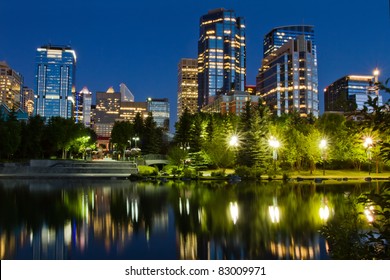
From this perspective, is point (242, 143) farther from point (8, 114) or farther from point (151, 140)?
point (8, 114)

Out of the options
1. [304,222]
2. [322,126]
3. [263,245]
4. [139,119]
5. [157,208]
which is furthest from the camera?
Result: [139,119]

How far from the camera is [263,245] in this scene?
25.7 ft

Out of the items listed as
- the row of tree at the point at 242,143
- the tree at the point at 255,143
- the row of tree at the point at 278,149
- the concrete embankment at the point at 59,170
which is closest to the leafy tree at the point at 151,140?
the row of tree at the point at 242,143

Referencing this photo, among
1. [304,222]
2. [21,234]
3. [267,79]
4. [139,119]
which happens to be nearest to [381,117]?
[304,222]

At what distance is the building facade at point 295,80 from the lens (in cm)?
14688

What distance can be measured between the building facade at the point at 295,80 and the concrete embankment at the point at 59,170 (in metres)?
116

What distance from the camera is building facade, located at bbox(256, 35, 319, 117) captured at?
482ft

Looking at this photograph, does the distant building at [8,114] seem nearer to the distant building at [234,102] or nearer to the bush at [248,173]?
the bush at [248,173]

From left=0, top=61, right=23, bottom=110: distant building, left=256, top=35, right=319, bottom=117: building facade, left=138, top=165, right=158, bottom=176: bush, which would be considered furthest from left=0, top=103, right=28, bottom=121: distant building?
left=256, top=35, right=319, bottom=117: building facade

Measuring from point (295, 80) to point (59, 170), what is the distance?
125 m

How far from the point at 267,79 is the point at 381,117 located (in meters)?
161

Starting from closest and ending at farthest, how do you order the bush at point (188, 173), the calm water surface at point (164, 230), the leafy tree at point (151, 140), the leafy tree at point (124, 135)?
the calm water surface at point (164, 230), the bush at point (188, 173), the leafy tree at point (151, 140), the leafy tree at point (124, 135)

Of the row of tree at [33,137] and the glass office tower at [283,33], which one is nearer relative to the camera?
the row of tree at [33,137]

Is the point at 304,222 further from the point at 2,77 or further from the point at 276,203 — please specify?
the point at 2,77
